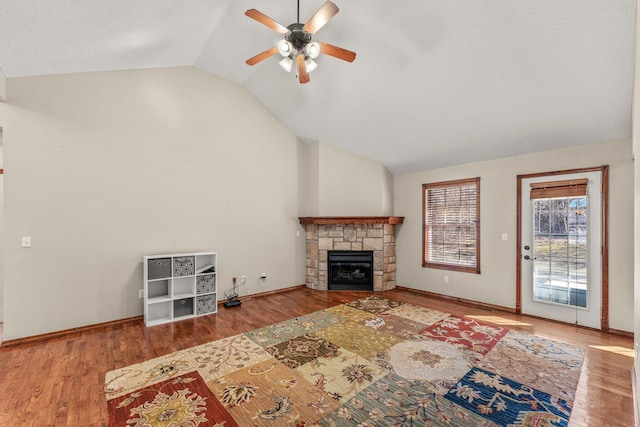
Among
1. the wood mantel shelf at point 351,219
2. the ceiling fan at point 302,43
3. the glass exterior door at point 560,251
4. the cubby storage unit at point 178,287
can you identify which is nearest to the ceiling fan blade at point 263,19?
the ceiling fan at point 302,43

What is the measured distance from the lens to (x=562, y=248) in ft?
13.0

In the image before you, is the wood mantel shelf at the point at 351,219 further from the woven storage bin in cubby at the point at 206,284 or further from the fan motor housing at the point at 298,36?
the fan motor housing at the point at 298,36

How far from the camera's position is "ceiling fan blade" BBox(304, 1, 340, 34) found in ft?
7.65

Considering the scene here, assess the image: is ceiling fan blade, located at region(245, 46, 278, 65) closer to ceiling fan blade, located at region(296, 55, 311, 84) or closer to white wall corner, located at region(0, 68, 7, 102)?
ceiling fan blade, located at region(296, 55, 311, 84)

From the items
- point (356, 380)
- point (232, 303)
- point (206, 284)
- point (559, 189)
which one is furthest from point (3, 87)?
point (559, 189)

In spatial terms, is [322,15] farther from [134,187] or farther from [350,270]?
[350,270]

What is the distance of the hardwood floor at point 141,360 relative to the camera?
6.93 feet

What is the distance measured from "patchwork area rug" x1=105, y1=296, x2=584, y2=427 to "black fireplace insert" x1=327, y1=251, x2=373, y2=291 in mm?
1991

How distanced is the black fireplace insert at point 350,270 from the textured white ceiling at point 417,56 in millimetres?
2419

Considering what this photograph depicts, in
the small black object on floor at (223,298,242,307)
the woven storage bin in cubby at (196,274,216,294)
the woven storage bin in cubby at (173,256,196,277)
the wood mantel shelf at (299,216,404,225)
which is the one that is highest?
the wood mantel shelf at (299,216,404,225)

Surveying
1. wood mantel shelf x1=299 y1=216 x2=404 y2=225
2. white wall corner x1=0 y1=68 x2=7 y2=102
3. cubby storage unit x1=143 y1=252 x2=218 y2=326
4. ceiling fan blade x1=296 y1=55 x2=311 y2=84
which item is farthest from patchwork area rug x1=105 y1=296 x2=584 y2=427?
white wall corner x1=0 y1=68 x2=7 y2=102

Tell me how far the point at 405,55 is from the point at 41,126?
436cm

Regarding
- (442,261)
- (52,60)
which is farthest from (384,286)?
(52,60)

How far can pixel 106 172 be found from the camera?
383 centimetres
